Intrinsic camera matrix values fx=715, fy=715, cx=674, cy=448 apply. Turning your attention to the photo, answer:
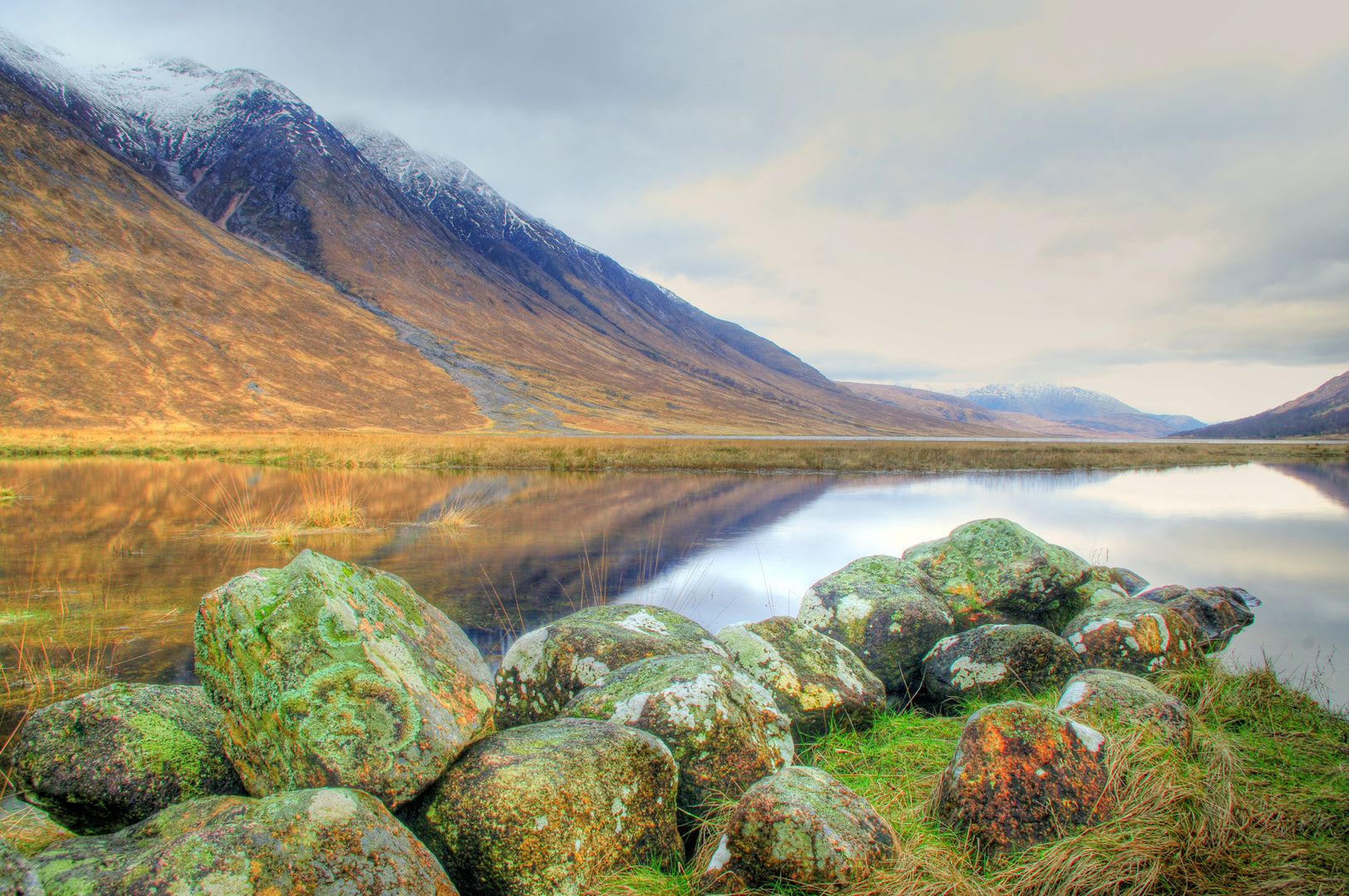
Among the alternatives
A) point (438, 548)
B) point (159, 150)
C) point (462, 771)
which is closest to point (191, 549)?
point (438, 548)

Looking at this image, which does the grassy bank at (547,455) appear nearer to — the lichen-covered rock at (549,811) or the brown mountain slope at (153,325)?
the brown mountain slope at (153,325)

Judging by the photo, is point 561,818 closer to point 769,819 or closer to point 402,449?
point 769,819

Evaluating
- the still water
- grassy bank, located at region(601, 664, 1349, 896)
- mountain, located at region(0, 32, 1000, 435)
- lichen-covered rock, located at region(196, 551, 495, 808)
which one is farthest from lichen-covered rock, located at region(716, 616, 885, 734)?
mountain, located at region(0, 32, 1000, 435)

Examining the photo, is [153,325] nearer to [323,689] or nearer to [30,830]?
[30,830]

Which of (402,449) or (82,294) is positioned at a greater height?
(82,294)

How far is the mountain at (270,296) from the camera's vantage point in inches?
2872

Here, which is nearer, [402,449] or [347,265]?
[402,449]

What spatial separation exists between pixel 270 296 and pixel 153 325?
20.9 meters

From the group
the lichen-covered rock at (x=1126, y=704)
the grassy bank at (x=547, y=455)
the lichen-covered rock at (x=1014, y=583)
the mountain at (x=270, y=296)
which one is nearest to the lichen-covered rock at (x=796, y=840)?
the lichen-covered rock at (x=1126, y=704)

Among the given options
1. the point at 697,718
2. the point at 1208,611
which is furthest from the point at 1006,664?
the point at 1208,611

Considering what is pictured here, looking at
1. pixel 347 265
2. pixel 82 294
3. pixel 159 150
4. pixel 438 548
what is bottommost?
pixel 438 548

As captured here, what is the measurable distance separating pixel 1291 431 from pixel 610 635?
232 metres

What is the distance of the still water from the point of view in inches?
362

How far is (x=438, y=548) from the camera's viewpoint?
1382 centimetres
